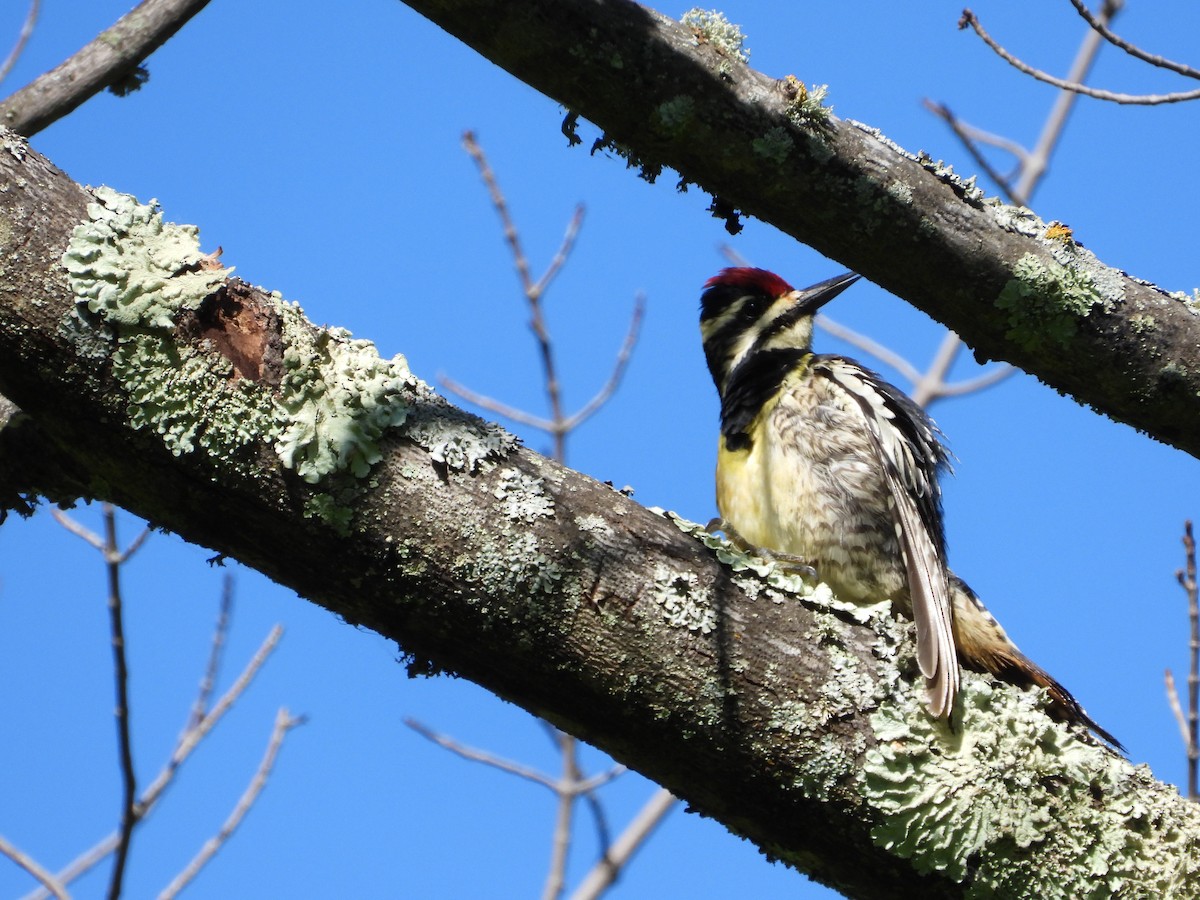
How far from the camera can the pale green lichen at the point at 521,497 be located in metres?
2.32

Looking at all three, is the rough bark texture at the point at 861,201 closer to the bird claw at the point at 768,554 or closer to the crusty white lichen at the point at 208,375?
the crusty white lichen at the point at 208,375

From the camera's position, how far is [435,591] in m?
2.25

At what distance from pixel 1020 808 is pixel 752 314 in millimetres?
3264

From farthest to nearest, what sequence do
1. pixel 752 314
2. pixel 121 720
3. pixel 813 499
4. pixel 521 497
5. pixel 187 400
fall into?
pixel 752 314, pixel 813 499, pixel 121 720, pixel 521 497, pixel 187 400

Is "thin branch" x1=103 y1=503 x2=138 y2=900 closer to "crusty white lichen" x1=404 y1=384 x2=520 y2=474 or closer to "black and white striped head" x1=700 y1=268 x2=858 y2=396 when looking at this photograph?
"crusty white lichen" x1=404 y1=384 x2=520 y2=474

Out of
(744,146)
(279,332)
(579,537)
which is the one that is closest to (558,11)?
(744,146)

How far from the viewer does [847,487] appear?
4027 millimetres

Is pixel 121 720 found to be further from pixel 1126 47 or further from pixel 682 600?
pixel 1126 47

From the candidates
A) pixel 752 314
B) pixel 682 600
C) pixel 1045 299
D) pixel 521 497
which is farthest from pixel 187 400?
pixel 752 314

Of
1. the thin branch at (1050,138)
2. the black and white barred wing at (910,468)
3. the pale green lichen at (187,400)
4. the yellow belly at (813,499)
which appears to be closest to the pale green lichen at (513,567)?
the pale green lichen at (187,400)

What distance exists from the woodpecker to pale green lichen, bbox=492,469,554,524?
58.1 inches

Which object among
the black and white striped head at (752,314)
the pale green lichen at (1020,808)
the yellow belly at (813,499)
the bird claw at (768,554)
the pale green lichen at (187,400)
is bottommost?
the pale green lichen at (187,400)

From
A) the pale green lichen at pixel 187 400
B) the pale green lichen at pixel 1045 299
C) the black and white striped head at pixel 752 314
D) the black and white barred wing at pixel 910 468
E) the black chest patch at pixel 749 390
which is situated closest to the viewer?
the pale green lichen at pixel 187 400

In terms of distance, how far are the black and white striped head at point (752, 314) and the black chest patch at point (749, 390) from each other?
1.62ft
